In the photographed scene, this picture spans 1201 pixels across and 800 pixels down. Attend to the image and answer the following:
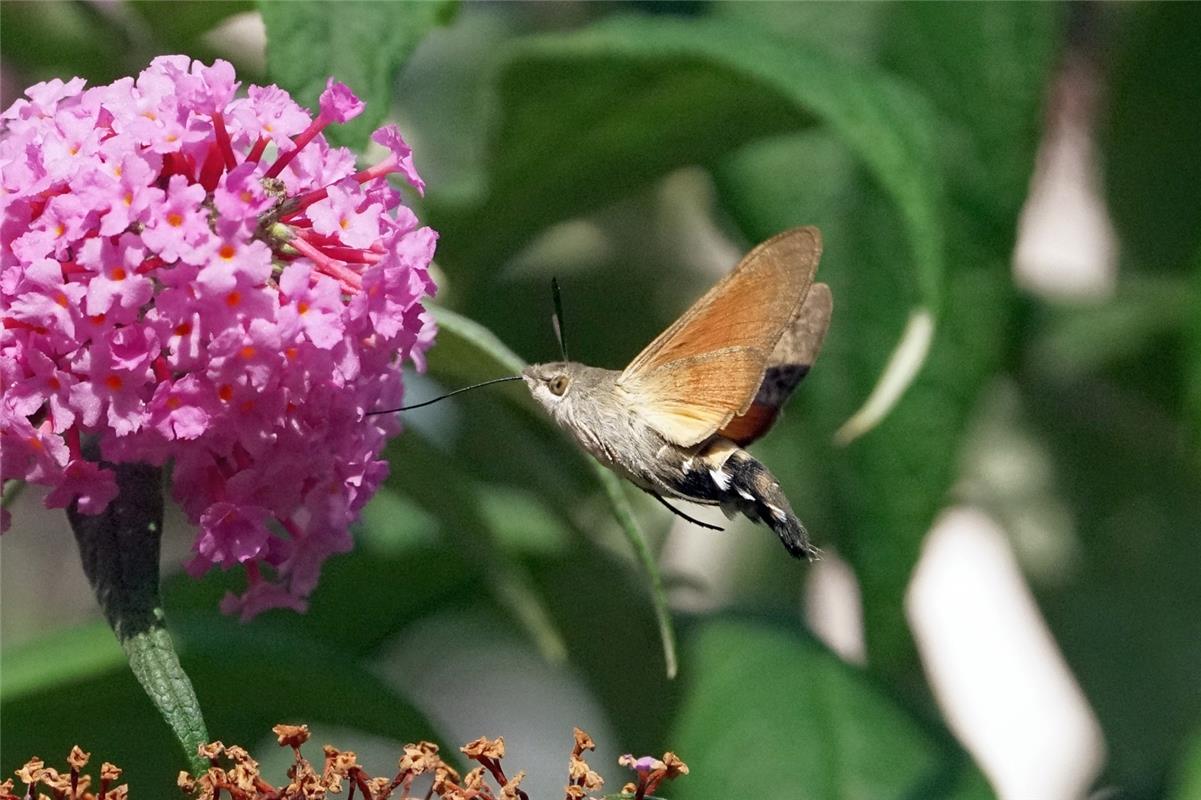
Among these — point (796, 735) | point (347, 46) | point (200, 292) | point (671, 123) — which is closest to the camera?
point (200, 292)

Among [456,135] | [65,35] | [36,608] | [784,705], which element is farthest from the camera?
[36,608]

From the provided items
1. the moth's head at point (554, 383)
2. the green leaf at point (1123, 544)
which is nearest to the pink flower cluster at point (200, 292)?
the moth's head at point (554, 383)

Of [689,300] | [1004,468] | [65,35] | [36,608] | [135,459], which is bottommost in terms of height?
[36,608]

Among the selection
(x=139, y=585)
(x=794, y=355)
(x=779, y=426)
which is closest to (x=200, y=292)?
(x=139, y=585)

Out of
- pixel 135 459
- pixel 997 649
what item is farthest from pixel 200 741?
pixel 997 649

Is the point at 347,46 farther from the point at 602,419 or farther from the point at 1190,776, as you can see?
the point at 1190,776

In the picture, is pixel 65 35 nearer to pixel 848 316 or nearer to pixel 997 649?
pixel 848 316

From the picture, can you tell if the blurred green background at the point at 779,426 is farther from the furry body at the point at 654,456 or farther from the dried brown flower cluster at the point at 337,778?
the dried brown flower cluster at the point at 337,778

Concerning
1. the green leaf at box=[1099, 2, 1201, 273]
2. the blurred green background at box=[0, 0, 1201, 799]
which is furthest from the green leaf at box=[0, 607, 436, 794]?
the green leaf at box=[1099, 2, 1201, 273]
